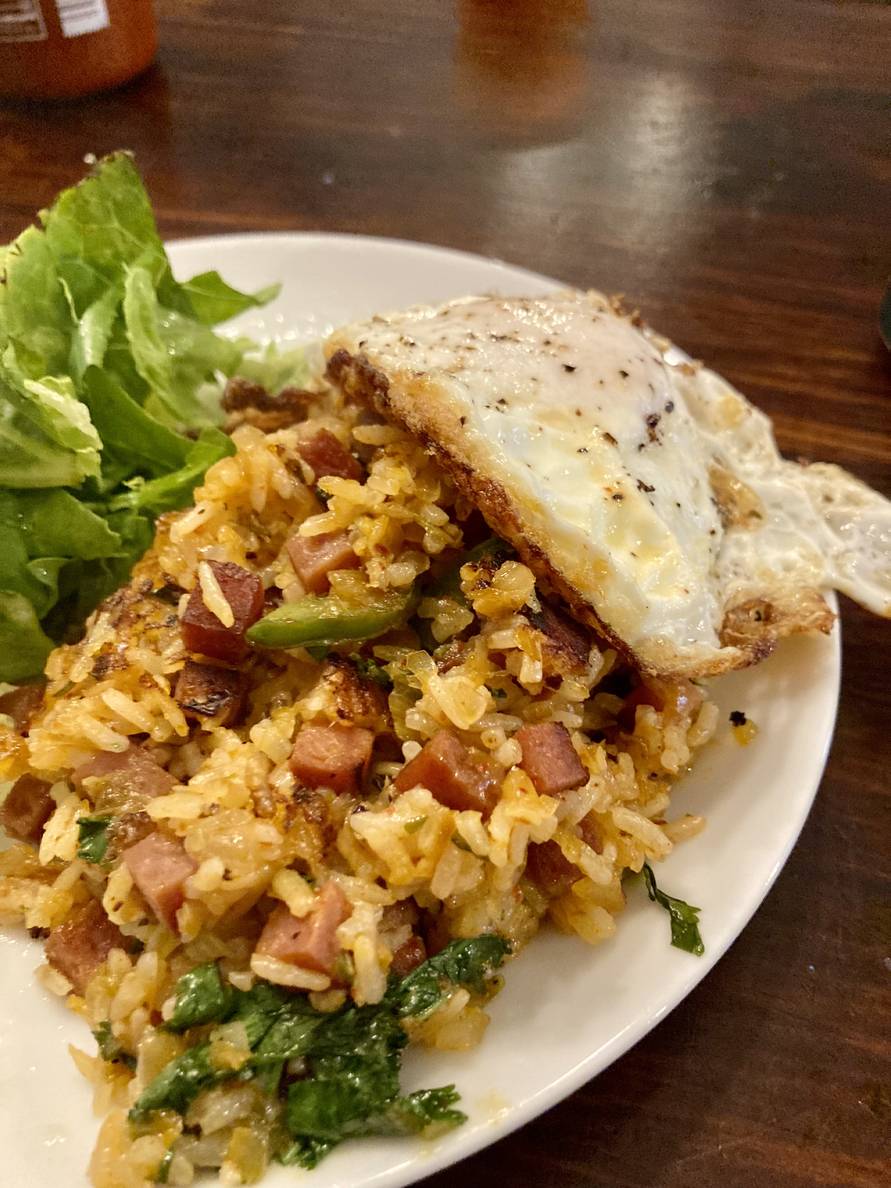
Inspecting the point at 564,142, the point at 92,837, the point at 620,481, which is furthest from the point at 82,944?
the point at 564,142

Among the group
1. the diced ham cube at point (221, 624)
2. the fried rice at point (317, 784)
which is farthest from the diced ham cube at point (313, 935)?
the diced ham cube at point (221, 624)

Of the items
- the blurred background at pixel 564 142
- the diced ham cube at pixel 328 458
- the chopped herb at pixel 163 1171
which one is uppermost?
the blurred background at pixel 564 142

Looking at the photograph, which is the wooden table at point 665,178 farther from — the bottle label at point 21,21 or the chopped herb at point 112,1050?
Result: the chopped herb at point 112,1050

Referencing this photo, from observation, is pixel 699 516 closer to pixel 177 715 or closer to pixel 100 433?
pixel 177 715

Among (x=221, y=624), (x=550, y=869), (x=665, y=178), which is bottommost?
(x=550, y=869)

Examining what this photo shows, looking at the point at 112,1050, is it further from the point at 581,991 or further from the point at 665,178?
the point at 665,178

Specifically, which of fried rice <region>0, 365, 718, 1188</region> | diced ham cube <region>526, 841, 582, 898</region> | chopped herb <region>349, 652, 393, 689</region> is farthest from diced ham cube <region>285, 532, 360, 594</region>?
diced ham cube <region>526, 841, 582, 898</region>

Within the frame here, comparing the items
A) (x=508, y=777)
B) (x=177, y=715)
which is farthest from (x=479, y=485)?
(x=177, y=715)
